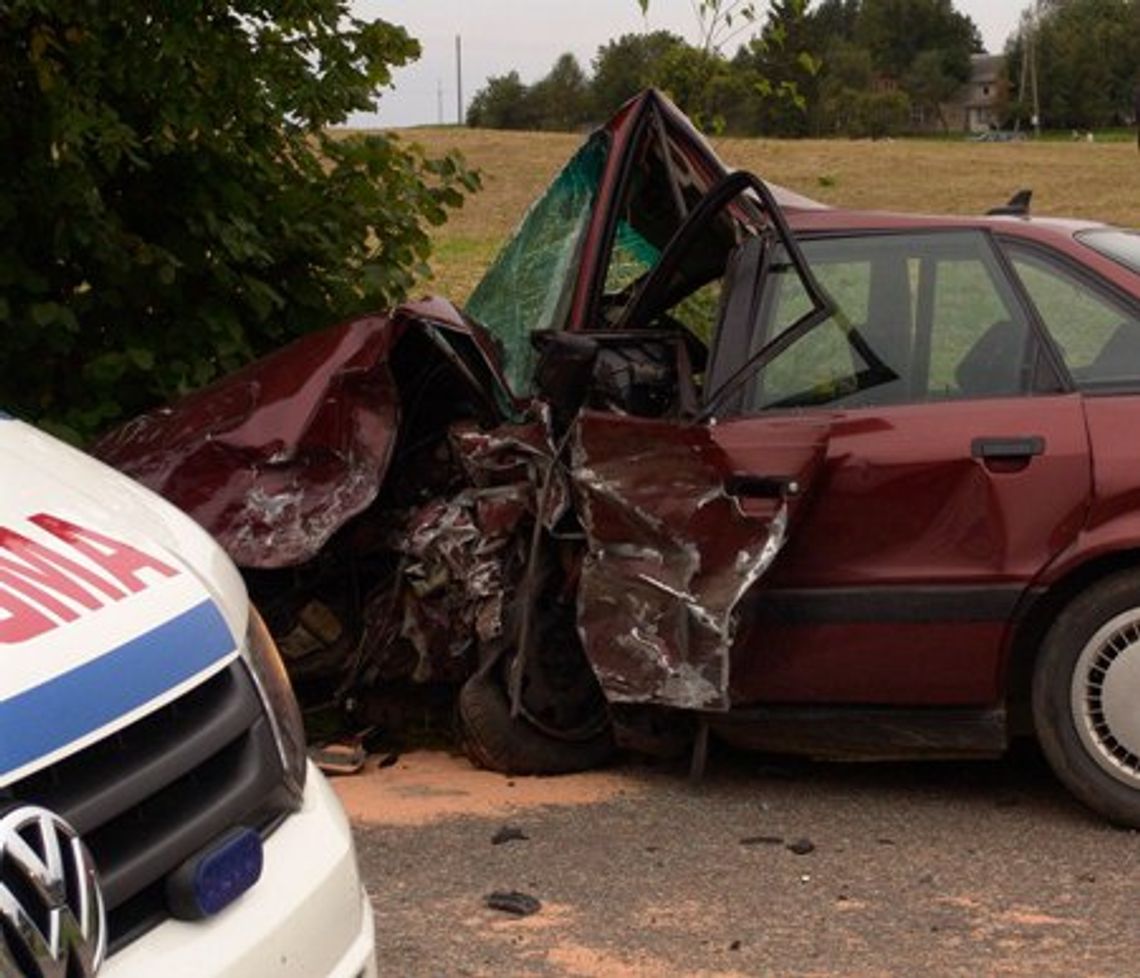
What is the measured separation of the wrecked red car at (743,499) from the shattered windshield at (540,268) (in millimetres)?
215

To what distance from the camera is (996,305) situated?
506cm

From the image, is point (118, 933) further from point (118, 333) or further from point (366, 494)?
point (118, 333)

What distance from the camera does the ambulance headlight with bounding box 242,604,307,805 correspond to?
2.67 meters

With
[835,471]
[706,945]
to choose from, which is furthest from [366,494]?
[706,945]

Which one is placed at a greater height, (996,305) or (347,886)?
(996,305)

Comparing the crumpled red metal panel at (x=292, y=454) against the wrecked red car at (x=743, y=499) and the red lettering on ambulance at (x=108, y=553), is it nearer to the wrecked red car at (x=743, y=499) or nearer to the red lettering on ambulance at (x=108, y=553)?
the wrecked red car at (x=743, y=499)

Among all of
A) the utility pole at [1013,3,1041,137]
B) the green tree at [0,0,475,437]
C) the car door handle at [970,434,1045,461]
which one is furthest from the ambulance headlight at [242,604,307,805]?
the utility pole at [1013,3,1041,137]

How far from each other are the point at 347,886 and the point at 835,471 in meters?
2.56

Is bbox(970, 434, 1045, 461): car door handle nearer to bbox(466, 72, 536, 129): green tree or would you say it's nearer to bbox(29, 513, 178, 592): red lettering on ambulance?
bbox(29, 513, 178, 592): red lettering on ambulance

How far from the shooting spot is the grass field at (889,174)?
36219mm

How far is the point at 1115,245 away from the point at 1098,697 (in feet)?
4.60

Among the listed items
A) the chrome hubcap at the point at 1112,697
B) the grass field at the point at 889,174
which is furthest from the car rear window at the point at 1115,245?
the grass field at the point at 889,174

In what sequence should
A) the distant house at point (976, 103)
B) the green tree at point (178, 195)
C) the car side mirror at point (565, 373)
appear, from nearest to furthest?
the car side mirror at point (565, 373) < the green tree at point (178, 195) < the distant house at point (976, 103)

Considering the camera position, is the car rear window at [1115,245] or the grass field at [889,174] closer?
the car rear window at [1115,245]
